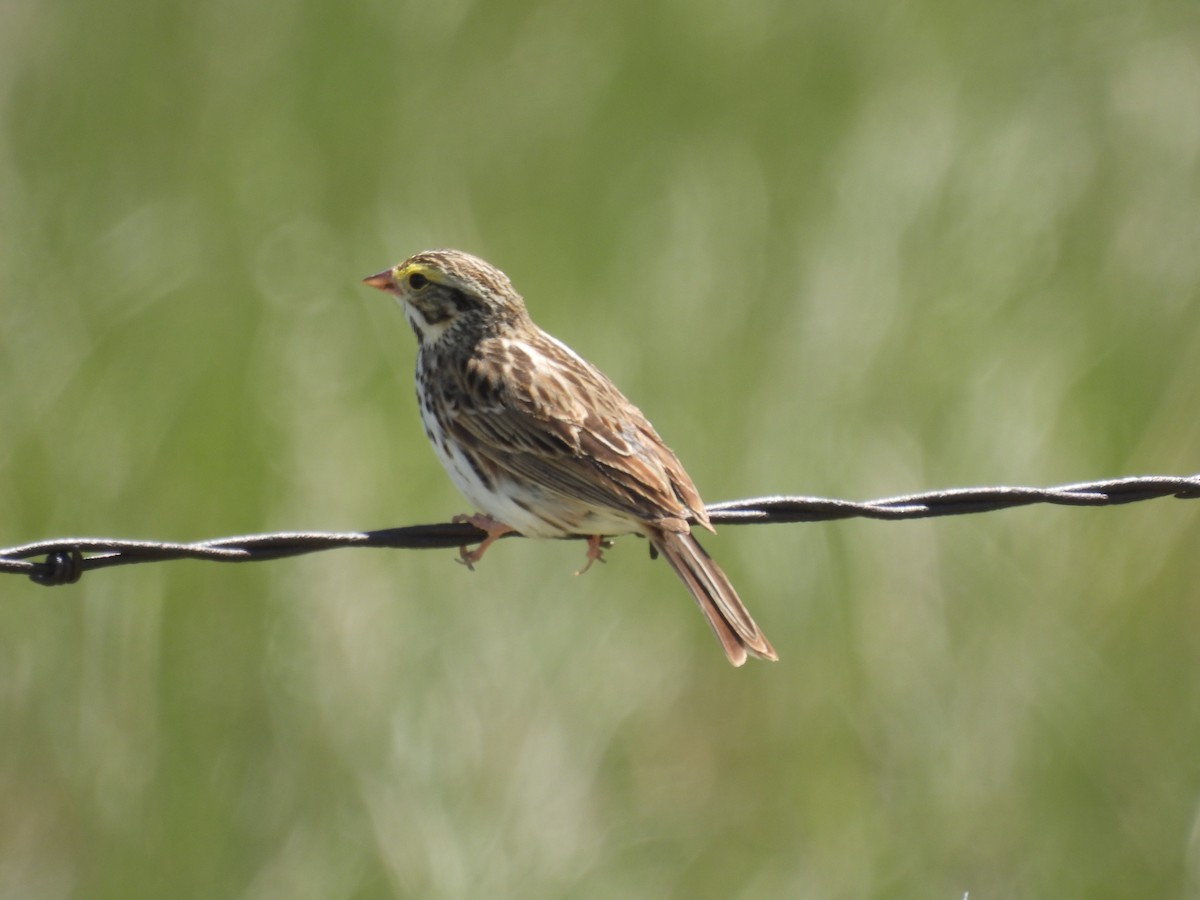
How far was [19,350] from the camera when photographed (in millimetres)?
9391

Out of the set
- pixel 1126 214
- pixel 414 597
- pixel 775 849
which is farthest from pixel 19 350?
pixel 1126 214

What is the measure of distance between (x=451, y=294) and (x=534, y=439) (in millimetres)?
1067

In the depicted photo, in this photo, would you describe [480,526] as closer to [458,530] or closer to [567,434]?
[567,434]

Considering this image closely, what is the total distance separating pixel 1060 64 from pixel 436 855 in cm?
705

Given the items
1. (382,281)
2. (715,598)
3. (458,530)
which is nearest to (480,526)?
(458,530)

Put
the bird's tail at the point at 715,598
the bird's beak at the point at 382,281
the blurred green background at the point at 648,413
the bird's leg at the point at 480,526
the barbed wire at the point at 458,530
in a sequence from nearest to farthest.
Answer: the barbed wire at the point at 458,530, the bird's tail at the point at 715,598, the bird's leg at the point at 480,526, the bird's beak at the point at 382,281, the blurred green background at the point at 648,413

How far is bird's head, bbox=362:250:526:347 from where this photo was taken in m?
7.65

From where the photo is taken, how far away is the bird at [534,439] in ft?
21.1

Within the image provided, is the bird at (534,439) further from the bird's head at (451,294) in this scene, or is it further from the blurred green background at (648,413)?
the blurred green background at (648,413)

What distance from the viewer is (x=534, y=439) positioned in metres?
6.86

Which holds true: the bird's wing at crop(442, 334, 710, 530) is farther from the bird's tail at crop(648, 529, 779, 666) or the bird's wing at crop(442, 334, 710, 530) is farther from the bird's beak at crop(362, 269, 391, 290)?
the bird's beak at crop(362, 269, 391, 290)

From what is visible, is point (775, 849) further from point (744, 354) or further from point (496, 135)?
point (496, 135)

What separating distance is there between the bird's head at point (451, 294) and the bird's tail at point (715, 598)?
1.59 m

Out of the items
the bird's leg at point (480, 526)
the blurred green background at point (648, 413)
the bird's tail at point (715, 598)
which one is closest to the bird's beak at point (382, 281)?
the bird's leg at point (480, 526)
